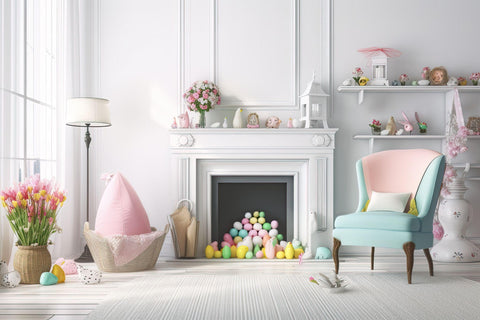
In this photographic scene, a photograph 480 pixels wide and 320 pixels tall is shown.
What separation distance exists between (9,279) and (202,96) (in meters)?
2.21

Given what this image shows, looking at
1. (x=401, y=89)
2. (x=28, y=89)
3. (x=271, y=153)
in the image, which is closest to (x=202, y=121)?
(x=271, y=153)

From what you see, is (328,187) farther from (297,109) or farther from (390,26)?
(390,26)

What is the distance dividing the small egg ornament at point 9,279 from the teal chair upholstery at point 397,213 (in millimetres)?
2181

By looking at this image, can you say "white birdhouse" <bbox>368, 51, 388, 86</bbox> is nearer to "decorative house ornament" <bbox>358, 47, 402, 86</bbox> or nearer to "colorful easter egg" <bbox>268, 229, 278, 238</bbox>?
"decorative house ornament" <bbox>358, 47, 402, 86</bbox>

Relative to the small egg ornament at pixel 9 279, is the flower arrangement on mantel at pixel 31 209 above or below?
above

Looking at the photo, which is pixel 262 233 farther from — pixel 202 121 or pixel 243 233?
pixel 202 121

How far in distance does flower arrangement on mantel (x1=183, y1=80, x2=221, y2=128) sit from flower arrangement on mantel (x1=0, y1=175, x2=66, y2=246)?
1595 mm

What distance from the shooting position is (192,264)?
4164 mm

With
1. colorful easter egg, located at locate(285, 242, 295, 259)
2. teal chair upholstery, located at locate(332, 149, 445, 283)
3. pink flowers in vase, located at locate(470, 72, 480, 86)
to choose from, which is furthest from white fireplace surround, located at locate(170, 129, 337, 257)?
pink flowers in vase, located at locate(470, 72, 480, 86)

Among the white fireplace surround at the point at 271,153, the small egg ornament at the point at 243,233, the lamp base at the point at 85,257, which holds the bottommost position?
the lamp base at the point at 85,257

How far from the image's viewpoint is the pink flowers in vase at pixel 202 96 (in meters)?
4.49

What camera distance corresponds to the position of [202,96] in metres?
4.50

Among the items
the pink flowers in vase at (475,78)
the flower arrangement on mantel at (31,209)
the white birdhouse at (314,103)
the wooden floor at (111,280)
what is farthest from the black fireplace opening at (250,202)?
the pink flowers in vase at (475,78)

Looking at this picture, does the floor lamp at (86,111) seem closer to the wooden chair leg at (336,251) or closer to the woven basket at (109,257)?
the woven basket at (109,257)
